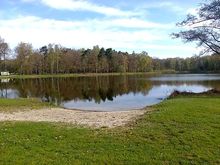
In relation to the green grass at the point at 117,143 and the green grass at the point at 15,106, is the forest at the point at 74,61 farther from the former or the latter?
the green grass at the point at 117,143

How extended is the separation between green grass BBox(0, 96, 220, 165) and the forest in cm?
10569

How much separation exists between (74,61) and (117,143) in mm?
131164

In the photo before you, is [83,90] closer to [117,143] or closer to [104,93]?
[104,93]

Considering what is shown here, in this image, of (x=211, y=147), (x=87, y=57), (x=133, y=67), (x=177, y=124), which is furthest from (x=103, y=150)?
(x=133, y=67)

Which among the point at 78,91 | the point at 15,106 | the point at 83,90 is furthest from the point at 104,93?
the point at 15,106

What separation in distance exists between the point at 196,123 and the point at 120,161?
218 inches

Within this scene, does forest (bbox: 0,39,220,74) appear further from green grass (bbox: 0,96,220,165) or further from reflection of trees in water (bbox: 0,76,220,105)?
green grass (bbox: 0,96,220,165)

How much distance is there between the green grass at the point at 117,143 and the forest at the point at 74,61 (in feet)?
347

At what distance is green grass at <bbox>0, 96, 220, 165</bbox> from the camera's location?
30.9ft

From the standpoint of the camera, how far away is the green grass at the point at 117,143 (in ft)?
30.9

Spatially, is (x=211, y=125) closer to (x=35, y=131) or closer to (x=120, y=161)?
(x=120, y=161)

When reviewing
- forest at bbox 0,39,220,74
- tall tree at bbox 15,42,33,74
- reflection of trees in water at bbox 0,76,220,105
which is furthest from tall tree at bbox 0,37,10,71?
reflection of trees in water at bbox 0,76,220,105

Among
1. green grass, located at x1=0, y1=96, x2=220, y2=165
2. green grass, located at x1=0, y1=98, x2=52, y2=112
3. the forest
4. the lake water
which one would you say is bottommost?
the lake water

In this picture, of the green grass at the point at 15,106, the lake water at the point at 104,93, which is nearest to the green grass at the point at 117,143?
the green grass at the point at 15,106
